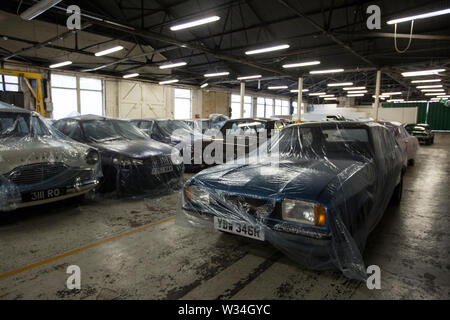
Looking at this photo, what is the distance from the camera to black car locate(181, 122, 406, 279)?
6.66 ft

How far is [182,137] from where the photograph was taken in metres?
7.56

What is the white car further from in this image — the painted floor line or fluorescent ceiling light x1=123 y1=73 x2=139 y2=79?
fluorescent ceiling light x1=123 y1=73 x2=139 y2=79

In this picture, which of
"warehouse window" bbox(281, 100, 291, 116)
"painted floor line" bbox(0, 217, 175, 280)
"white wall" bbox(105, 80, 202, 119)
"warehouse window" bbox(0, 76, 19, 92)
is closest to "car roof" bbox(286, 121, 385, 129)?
"painted floor line" bbox(0, 217, 175, 280)

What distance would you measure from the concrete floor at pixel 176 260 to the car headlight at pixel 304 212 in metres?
0.57

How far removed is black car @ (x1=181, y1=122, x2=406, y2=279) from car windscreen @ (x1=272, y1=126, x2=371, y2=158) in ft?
0.03

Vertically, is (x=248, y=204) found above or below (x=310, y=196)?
below

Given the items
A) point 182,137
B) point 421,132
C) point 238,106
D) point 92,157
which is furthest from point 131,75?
point 421,132

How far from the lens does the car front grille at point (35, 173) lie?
323cm

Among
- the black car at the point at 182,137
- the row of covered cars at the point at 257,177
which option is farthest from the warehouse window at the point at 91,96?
the row of covered cars at the point at 257,177

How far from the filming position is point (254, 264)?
2537 mm

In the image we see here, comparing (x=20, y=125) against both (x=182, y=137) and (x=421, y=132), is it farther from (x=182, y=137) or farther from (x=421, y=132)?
(x=421, y=132)

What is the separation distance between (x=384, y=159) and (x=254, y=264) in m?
1.98

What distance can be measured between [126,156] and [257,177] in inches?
107
